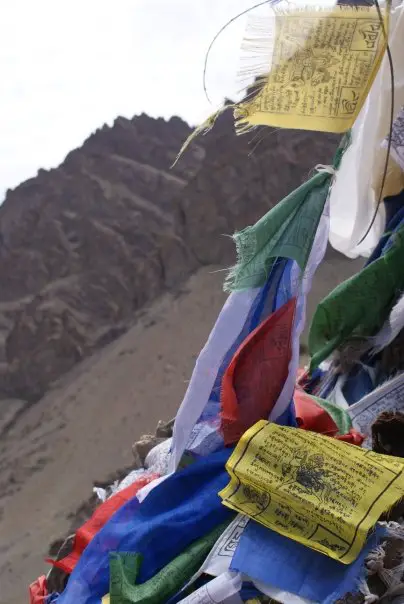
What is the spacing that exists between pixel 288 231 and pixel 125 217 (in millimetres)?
6458

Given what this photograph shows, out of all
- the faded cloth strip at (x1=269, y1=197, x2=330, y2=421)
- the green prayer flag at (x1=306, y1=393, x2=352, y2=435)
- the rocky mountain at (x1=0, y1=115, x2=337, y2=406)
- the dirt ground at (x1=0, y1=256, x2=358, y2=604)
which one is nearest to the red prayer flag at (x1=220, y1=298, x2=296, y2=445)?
the faded cloth strip at (x1=269, y1=197, x2=330, y2=421)

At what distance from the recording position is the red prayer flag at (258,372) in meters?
1.26

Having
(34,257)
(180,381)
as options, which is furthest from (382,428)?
(34,257)

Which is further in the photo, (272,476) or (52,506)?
(52,506)

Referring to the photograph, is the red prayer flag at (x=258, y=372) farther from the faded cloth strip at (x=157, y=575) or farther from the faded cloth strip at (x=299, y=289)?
the faded cloth strip at (x=157, y=575)

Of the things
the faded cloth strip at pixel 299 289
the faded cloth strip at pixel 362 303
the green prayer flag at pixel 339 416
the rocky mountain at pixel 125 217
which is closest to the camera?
the faded cloth strip at pixel 299 289

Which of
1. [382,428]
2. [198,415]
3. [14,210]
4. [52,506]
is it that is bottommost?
[52,506]

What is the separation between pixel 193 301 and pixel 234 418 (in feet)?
19.4

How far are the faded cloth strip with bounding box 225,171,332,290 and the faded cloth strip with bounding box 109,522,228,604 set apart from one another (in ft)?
1.70

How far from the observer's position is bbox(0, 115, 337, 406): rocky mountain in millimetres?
7027

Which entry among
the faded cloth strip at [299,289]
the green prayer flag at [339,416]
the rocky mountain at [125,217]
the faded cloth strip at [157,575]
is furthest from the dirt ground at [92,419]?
the faded cloth strip at [299,289]

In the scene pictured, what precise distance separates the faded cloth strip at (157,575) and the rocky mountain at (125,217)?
561cm

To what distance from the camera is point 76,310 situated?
6938mm

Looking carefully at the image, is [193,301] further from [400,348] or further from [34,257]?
[400,348]
